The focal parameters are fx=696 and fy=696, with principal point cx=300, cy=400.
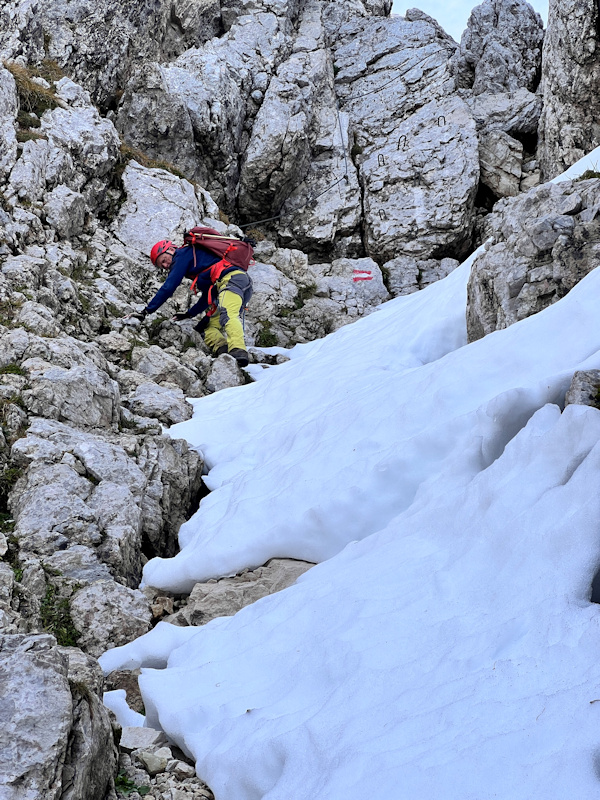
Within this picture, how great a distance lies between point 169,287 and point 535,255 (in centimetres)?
738

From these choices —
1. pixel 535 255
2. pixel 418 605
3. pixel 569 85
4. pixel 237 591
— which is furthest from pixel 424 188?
pixel 418 605

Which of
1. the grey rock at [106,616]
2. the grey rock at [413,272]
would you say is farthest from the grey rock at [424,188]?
the grey rock at [106,616]

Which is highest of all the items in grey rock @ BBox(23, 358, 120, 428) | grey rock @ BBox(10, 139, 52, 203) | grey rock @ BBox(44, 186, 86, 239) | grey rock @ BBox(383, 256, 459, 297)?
grey rock @ BBox(10, 139, 52, 203)

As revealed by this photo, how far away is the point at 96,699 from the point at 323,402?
604cm

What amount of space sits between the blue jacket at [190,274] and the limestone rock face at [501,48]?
14.3 m

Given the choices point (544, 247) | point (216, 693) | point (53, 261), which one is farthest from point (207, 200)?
point (216, 693)

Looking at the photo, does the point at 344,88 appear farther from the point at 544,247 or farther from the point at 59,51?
the point at 544,247

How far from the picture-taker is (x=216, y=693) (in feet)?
14.8

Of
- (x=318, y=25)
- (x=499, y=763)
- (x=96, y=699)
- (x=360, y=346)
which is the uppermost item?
(x=318, y=25)

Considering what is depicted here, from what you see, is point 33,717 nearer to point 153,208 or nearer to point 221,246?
point 221,246

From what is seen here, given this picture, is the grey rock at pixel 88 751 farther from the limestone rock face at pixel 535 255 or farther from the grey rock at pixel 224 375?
the grey rock at pixel 224 375

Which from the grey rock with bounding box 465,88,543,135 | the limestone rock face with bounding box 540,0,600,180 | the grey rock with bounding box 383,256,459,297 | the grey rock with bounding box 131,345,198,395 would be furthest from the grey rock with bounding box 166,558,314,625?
the grey rock with bounding box 465,88,543,135

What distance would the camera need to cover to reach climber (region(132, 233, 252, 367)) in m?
13.5

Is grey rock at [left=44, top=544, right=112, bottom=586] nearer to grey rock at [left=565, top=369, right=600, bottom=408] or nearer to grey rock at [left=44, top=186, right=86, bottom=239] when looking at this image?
grey rock at [left=565, top=369, right=600, bottom=408]
